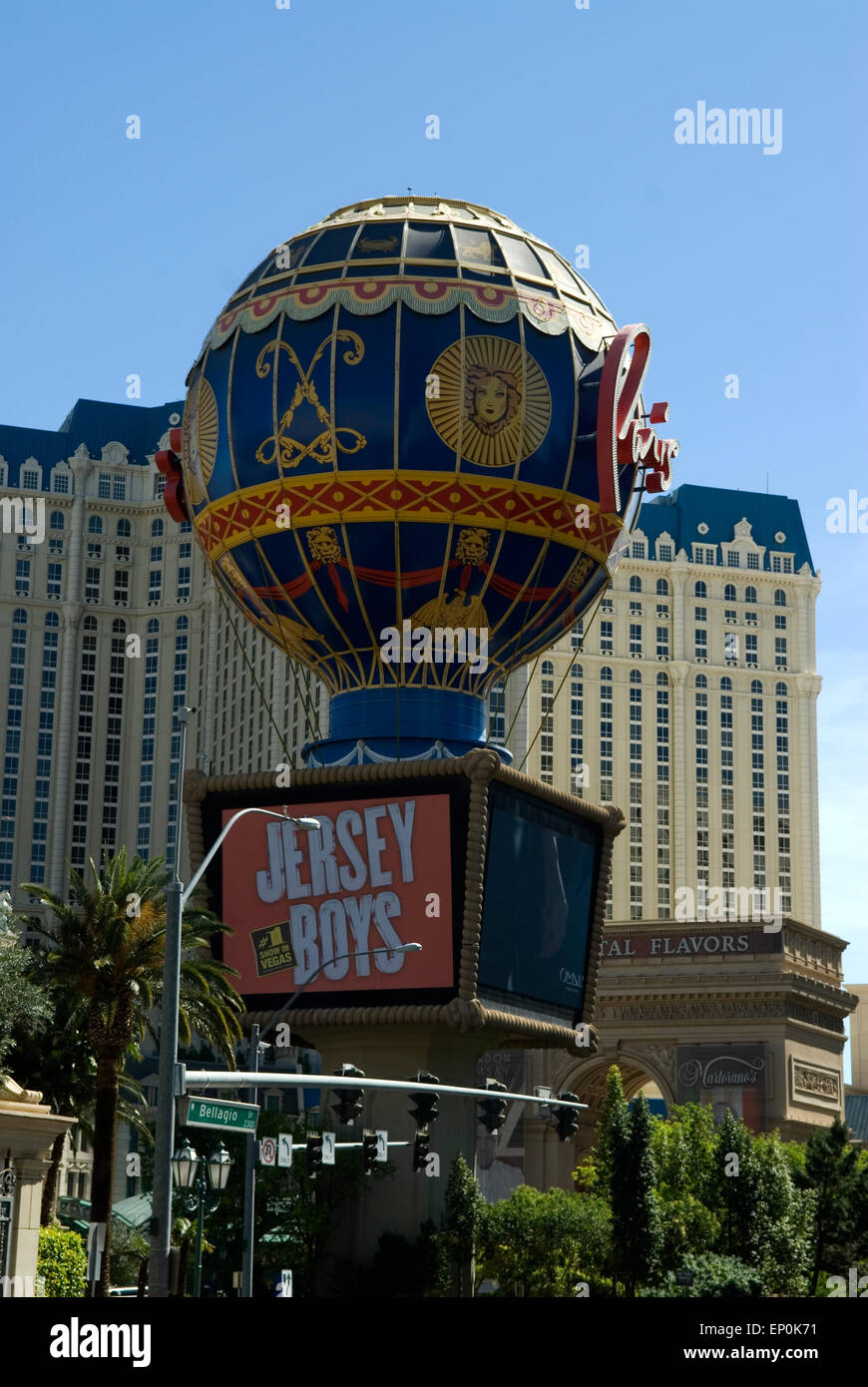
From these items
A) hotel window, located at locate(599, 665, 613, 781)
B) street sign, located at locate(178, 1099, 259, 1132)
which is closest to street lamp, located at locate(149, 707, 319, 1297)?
street sign, located at locate(178, 1099, 259, 1132)

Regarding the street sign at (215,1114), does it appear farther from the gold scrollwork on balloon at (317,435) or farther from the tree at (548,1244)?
the tree at (548,1244)

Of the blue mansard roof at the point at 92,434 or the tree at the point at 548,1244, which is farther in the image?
the blue mansard roof at the point at 92,434

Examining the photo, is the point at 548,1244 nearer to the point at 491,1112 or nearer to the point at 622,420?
the point at 491,1112

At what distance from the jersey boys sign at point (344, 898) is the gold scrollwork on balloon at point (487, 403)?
26.5ft

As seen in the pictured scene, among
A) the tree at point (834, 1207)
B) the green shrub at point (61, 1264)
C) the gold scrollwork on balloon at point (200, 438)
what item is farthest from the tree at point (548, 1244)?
the gold scrollwork on balloon at point (200, 438)

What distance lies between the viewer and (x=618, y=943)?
85.9m

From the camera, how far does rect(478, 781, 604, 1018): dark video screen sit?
43.2 m

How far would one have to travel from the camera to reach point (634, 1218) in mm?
47719

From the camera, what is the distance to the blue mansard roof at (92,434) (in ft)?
527

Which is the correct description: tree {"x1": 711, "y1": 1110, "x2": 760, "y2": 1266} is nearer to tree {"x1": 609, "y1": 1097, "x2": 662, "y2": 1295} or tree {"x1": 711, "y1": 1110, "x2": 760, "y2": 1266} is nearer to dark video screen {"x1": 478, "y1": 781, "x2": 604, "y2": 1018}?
tree {"x1": 609, "y1": 1097, "x2": 662, "y2": 1295}

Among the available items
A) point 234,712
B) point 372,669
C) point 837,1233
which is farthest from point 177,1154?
point 234,712

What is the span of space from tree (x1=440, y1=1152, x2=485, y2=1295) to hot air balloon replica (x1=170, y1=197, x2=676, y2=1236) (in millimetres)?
3018
